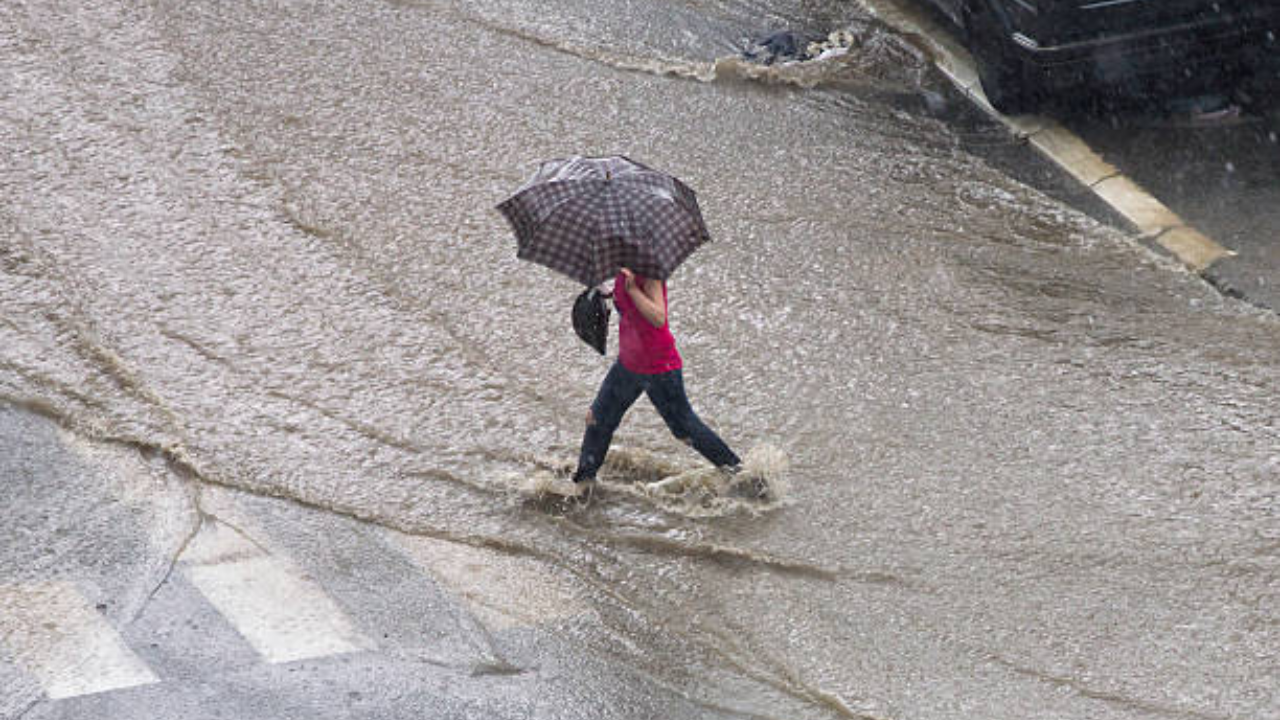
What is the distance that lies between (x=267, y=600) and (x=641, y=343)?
1.67 m

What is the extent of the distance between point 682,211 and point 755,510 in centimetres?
140

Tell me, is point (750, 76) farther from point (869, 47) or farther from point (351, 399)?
point (351, 399)

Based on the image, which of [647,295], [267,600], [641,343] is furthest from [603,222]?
[267,600]

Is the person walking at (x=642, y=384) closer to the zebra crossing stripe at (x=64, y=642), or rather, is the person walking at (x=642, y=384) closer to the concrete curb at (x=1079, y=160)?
the zebra crossing stripe at (x=64, y=642)

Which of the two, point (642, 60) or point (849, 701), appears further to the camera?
point (642, 60)

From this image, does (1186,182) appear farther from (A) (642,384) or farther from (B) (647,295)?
(B) (647,295)

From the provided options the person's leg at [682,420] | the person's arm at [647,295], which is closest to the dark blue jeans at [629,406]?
the person's leg at [682,420]

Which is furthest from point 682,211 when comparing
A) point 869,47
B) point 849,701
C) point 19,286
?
point 869,47

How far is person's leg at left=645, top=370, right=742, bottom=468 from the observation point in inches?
229

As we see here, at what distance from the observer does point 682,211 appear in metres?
5.41

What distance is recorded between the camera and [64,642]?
5.23 m

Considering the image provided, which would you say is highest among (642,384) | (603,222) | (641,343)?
(603,222)

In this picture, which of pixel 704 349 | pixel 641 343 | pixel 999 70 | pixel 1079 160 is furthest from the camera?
pixel 999 70

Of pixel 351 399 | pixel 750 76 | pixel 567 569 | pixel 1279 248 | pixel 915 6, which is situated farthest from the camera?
pixel 915 6
